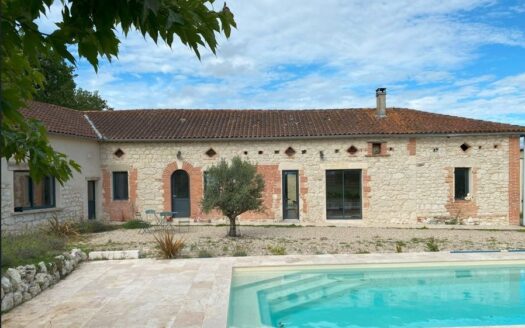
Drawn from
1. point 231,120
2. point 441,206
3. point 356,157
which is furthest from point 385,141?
point 231,120

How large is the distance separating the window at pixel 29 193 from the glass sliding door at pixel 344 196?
1025cm

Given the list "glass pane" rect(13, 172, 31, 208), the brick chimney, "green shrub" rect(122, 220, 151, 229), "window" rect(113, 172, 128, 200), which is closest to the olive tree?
"green shrub" rect(122, 220, 151, 229)

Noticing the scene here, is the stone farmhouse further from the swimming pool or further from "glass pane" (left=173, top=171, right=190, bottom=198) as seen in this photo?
the swimming pool

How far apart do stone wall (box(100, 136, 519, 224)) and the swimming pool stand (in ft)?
25.0

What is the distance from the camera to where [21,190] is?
1272cm

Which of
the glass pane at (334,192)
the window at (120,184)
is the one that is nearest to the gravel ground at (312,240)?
the glass pane at (334,192)

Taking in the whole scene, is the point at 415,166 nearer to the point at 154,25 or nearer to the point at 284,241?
the point at 284,241

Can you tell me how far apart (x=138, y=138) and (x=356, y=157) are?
29.1 feet

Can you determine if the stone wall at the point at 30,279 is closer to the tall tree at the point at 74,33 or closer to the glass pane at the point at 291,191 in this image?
the tall tree at the point at 74,33

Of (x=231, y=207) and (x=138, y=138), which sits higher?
(x=138, y=138)

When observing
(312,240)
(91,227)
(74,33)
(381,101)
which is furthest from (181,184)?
(74,33)

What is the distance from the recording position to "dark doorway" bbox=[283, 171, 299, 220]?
16422 mm

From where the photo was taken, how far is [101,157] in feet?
54.5

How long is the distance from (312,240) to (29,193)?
931cm
